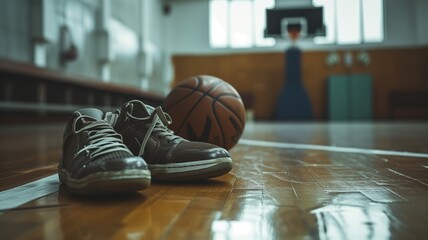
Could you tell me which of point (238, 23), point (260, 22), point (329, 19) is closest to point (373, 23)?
point (329, 19)

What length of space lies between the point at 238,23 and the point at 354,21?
12.9 ft

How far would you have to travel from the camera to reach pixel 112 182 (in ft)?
2.89

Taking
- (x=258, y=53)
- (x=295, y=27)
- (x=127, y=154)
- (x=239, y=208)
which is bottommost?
(x=239, y=208)

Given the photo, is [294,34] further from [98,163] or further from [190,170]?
[98,163]

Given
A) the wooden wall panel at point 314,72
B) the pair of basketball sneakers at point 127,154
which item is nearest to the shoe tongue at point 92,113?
the pair of basketball sneakers at point 127,154

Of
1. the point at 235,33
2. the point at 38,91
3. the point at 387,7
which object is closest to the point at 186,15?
the point at 235,33

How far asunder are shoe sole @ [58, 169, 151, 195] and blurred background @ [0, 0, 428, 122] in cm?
Answer: 799

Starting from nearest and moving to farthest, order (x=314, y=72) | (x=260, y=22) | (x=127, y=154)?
(x=127, y=154), (x=314, y=72), (x=260, y=22)

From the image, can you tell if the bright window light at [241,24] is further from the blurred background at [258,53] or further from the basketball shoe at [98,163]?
the basketball shoe at [98,163]

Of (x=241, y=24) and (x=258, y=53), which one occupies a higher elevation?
(x=241, y=24)

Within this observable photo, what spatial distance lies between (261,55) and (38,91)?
299 inches

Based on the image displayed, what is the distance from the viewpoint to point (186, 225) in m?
0.70

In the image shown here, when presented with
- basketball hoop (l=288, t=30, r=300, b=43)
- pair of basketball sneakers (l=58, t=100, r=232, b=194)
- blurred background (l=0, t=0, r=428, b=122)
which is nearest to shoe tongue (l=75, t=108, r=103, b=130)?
pair of basketball sneakers (l=58, t=100, r=232, b=194)

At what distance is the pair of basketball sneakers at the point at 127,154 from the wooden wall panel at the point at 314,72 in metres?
11.6
